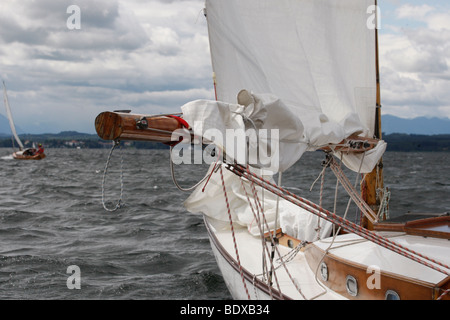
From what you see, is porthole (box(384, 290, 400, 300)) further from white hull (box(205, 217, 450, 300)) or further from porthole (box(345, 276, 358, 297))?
porthole (box(345, 276, 358, 297))

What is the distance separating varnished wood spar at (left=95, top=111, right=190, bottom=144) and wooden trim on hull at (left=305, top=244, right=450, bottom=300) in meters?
2.52

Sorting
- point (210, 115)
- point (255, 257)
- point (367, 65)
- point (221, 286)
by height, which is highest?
point (367, 65)

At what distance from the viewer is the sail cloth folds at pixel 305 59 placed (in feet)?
18.5

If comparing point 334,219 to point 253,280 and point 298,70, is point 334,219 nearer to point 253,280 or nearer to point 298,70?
point 253,280

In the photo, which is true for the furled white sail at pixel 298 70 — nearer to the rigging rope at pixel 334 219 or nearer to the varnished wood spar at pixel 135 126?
the rigging rope at pixel 334 219

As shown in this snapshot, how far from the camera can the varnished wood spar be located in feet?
12.6

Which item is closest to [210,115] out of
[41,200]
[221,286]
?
[221,286]

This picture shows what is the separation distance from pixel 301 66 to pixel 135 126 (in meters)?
2.98

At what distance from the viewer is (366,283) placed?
4.91 meters

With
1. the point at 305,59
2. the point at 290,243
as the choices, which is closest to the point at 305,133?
the point at 305,59
